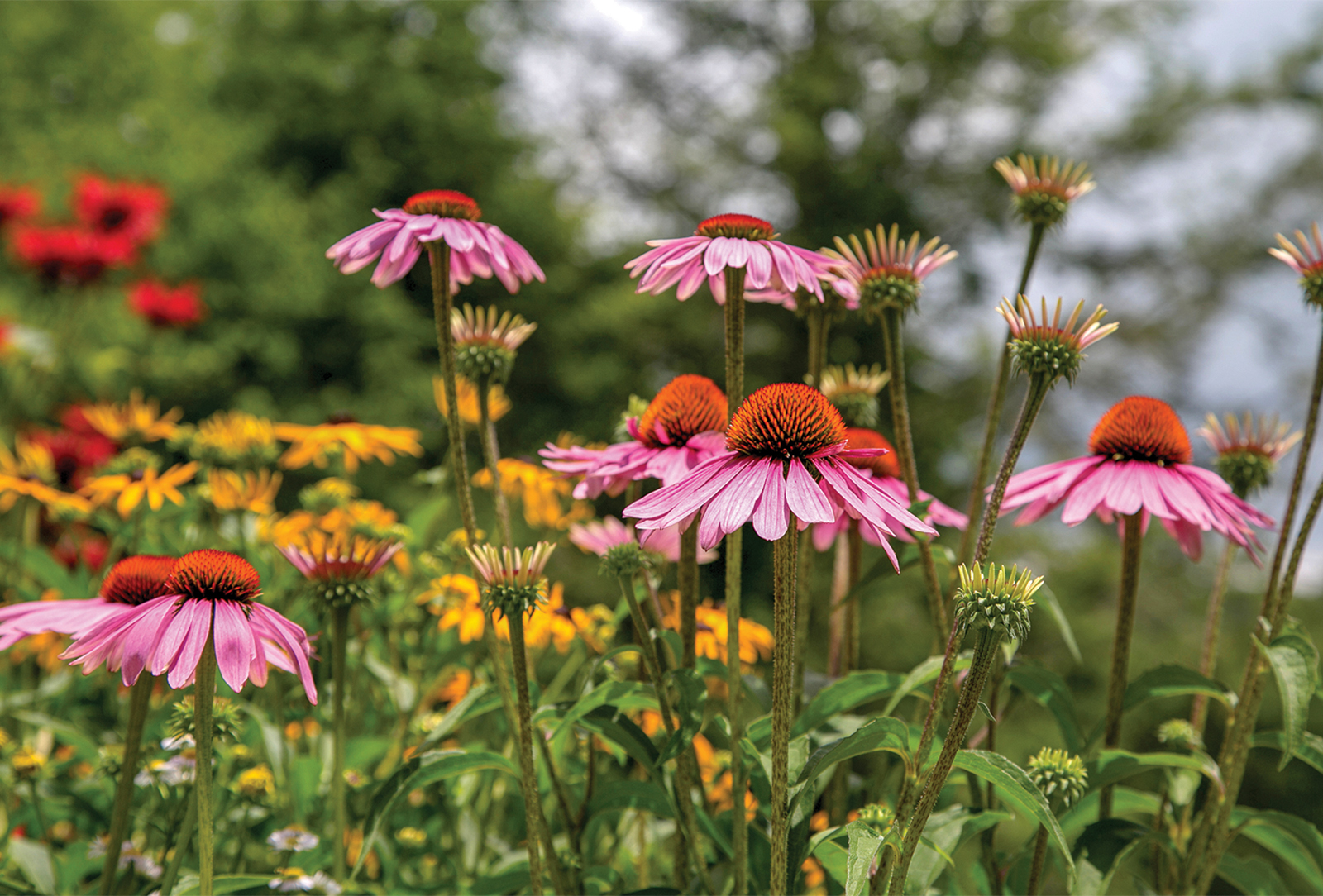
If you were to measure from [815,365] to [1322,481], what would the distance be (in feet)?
1.53

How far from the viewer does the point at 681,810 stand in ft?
2.79

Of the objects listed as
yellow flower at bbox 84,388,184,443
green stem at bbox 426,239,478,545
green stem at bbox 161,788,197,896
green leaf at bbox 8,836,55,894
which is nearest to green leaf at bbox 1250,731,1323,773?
green stem at bbox 426,239,478,545

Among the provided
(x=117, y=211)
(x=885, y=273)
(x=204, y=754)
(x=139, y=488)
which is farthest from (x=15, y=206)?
(x=885, y=273)

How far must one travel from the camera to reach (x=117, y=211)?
3.18 metres

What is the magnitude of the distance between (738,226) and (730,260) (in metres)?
0.09

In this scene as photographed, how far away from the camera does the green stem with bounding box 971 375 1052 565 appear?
28.5 inches

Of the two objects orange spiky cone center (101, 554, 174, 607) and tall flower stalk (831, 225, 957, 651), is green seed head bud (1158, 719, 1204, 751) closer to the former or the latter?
tall flower stalk (831, 225, 957, 651)

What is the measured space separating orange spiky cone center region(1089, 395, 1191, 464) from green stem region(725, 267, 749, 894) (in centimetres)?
44

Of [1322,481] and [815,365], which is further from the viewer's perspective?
[815,365]

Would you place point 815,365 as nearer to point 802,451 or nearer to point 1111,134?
point 802,451

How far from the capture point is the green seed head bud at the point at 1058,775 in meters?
0.83

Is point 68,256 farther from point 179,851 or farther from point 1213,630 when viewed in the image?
point 1213,630

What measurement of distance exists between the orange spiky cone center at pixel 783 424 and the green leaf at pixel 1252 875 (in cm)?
69

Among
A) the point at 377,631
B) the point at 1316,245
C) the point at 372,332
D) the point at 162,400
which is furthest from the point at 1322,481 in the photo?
the point at 372,332
